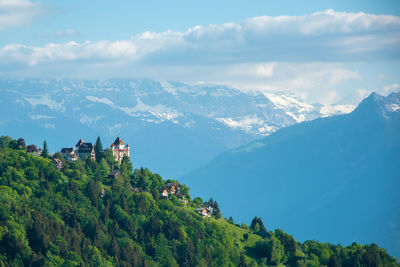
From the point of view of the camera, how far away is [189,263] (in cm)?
18350

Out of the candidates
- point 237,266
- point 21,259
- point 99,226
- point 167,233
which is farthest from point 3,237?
point 237,266

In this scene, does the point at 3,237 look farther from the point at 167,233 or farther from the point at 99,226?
the point at 167,233

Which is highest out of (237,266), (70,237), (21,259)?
(237,266)

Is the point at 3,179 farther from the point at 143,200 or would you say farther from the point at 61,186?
the point at 143,200

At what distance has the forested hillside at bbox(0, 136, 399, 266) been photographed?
159250 millimetres

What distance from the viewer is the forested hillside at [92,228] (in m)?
159

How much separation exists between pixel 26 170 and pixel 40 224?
31581 mm

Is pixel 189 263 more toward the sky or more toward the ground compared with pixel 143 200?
more toward the ground

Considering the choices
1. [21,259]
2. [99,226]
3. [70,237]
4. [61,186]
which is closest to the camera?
[21,259]

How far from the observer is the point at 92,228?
177m

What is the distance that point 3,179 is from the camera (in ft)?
600

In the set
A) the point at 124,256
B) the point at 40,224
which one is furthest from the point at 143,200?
the point at 40,224

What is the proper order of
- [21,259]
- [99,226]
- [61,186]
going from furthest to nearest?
1. [61,186]
2. [99,226]
3. [21,259]

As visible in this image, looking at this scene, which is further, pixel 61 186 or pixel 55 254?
pixel 61 186
